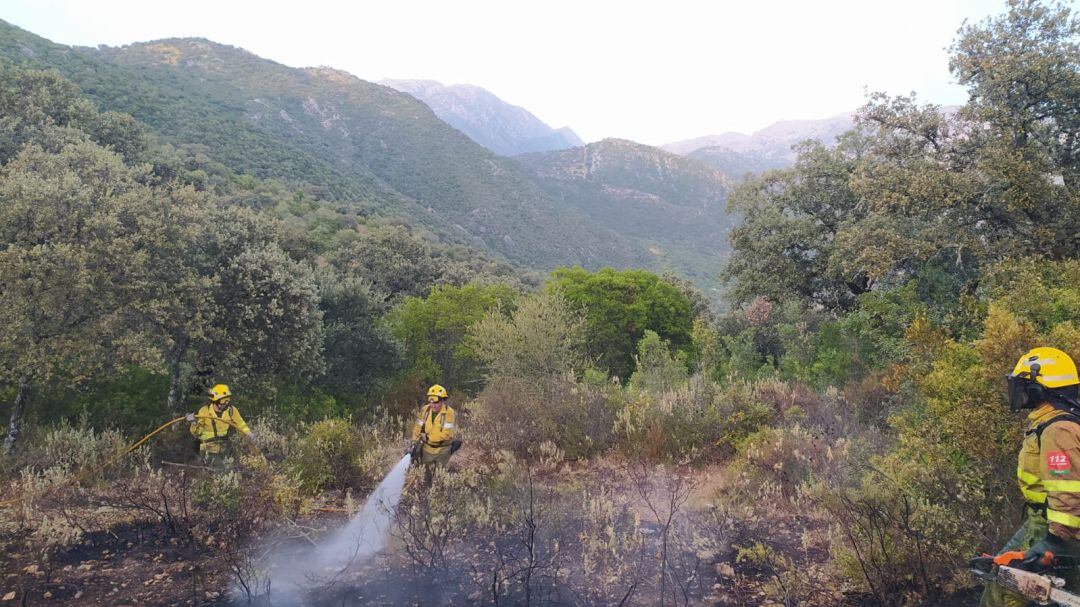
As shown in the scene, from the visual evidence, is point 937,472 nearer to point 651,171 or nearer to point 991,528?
point 991,528

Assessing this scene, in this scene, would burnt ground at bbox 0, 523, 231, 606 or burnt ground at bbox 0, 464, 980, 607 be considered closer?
burnt ground at bbox 0, 464, 980, 607

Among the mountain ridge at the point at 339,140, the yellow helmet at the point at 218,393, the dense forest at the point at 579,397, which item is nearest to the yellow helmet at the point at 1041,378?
the dense forest at the point at 579,397

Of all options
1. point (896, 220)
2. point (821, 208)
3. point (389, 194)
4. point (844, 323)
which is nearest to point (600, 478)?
point (844, 323)

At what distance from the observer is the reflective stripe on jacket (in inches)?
139

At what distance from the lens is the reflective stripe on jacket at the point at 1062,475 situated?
3.52 metres

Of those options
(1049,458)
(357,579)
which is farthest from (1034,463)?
(357,579)

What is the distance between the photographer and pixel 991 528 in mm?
5113

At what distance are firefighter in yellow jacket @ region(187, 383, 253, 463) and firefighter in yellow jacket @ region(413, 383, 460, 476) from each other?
8.77ft

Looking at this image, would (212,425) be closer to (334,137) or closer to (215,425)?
(215,425)

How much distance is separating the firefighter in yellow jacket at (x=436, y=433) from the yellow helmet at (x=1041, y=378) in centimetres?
629

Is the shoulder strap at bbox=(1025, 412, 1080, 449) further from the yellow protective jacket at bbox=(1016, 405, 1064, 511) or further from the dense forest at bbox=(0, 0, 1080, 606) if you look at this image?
the dense forest at bbox=(0, 0, 1080, 606)

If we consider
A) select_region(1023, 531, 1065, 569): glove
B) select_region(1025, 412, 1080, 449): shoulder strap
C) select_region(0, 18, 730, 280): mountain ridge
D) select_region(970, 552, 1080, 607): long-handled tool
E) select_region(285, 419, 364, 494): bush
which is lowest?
select_region(285, 419, 364, 494): bush

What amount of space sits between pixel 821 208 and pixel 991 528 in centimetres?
1498

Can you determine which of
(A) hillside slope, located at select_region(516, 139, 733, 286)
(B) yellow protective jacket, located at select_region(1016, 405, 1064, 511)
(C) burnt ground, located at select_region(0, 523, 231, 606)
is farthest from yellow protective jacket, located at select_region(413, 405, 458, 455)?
(A) hillside slope, located at select_region(516, 139, 733, 286)
